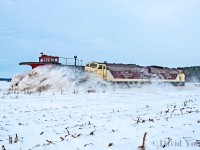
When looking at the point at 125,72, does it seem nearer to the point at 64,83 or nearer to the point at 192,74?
the point at 64,83

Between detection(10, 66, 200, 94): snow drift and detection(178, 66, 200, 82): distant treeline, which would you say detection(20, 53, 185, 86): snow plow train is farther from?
detection(178, 66, 200, 82): distant treeline

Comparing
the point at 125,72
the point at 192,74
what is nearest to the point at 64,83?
the point at 125,72

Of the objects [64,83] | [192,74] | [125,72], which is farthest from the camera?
[192,74]

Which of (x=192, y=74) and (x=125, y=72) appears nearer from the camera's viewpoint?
(x=125, y=72)

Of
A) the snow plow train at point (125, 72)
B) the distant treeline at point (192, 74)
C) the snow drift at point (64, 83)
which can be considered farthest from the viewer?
the distant treeline at point (192, 74)

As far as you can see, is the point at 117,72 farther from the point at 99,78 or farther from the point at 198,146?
the point at 198,146

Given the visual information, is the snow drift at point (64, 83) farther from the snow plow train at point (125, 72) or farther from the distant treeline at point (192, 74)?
the distant treeline at point (192, 74)

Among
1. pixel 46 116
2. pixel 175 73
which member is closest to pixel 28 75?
pixel 175 73

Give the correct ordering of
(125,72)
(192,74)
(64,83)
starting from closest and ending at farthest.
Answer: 1. (64,83)
2. (125,72)
3. (192,74)

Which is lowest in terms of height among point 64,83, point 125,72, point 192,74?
point 64,83

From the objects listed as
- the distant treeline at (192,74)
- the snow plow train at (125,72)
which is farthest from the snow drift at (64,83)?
the distant treeline at (192,74)

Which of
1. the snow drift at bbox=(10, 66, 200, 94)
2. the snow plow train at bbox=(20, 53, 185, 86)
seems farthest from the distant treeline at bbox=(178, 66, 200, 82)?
the snow drift at bbox=(10, 66, 200, 94)

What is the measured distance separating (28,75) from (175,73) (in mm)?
17732

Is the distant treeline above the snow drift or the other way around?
above
